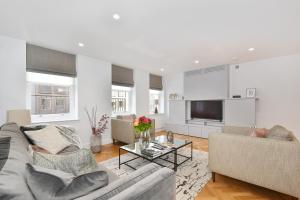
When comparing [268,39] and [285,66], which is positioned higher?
[268,39]

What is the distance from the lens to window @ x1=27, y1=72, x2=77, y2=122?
3.31 metres

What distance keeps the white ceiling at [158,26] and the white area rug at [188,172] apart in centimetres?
239

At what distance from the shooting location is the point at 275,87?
412 centimetres

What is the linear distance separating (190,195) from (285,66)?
4.21 meters

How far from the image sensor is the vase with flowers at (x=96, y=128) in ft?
11.8

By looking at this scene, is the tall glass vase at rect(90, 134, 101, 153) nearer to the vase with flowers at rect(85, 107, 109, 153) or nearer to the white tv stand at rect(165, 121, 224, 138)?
the vase with flowers at rect(85, 107, 109, 153)

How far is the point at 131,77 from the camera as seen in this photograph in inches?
202

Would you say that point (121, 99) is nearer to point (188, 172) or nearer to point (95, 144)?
point (95, 144)

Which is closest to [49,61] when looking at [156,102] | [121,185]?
[121,185]

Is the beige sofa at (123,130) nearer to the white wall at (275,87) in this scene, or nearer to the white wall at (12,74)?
the white wall at (12,74)

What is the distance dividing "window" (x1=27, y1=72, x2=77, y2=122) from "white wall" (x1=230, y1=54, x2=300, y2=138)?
4.87 metres

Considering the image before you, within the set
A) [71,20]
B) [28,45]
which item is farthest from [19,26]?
[71,20]

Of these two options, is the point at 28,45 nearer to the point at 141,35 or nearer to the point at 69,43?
the point at 69,43

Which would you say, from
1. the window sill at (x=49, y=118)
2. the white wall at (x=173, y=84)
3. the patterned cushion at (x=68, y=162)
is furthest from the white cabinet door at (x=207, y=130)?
the patterned cushion at (x=68, y=162)
